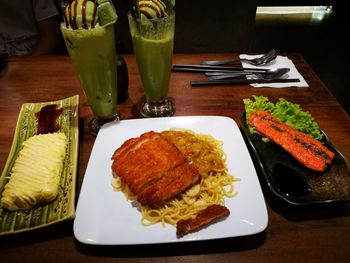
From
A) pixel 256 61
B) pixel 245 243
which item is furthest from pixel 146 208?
pixel 256 61

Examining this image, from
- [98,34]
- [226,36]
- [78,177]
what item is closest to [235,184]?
[78,177]

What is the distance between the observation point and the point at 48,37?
12.3ft

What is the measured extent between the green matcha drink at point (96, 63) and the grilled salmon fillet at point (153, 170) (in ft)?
1.58

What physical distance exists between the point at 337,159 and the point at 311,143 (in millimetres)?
174

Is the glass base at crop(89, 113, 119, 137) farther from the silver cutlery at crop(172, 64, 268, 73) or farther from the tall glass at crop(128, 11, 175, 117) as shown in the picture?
the silver cutlery at crop(172, 64, 268, 73)

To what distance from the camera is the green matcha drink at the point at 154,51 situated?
6.03ft

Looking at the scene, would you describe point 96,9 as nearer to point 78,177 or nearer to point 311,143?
point 78,177

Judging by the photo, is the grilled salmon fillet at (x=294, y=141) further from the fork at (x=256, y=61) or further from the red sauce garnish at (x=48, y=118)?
the red sauce garnish at (x=48, y=118)

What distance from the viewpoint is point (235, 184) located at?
1.55m

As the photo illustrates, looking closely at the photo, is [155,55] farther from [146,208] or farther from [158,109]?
[146,208]

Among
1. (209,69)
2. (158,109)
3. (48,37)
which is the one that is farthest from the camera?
(48,37)

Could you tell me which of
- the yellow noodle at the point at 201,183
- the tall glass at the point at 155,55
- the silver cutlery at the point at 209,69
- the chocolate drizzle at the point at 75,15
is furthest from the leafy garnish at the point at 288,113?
the chocolate drizzle at the point at 75,15

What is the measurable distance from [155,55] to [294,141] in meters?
1.07

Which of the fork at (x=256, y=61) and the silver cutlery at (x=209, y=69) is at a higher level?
the fork at (x=256, y=61)
